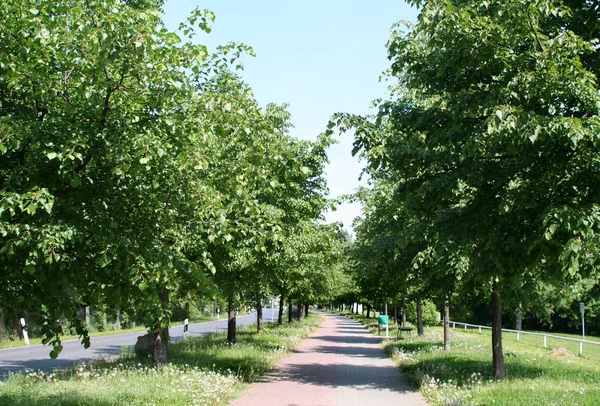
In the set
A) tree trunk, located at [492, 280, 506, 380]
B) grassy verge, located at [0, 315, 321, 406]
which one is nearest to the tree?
grassy verge, located at [0, 315, 321, 406]

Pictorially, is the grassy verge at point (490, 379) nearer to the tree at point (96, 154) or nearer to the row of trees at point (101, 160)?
the row of trees at point (101, 160)

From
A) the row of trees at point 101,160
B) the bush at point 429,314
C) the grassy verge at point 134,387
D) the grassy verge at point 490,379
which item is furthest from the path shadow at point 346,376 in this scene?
the bush at point 429,314

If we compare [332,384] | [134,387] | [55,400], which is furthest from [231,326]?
[55,400]

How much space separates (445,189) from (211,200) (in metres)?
3.02

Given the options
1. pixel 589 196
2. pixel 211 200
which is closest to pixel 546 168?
pixel 589 196

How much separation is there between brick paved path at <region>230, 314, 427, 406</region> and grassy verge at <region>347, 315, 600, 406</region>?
1.83 feet

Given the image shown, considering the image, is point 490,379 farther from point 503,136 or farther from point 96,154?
point 96,154

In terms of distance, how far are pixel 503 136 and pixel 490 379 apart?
26.6 feet

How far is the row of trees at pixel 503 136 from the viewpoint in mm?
5523

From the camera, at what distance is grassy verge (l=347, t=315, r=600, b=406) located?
9.26 meters

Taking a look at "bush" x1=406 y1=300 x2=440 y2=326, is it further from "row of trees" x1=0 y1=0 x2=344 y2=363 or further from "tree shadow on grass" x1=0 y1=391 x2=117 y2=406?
"row of trees" x1=0 y1=0 x2=344 y2=363

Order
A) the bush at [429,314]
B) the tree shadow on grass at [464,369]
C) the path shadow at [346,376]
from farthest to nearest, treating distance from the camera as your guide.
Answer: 1. the bush at [429,314]
2. the path shadow at [346,376]
3. the tree shadow on grass at [464,369]

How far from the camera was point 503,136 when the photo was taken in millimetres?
5684

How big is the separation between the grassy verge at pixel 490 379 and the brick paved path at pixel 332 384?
0.56 m
